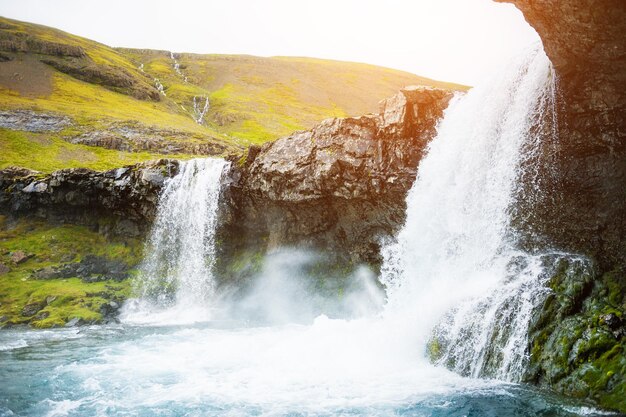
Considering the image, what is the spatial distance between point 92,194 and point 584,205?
4000 centimetres

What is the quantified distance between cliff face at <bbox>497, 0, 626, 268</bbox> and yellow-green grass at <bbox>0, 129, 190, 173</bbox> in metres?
47.8

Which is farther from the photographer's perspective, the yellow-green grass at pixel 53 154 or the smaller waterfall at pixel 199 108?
the smaller waterfall at pixel 199 108

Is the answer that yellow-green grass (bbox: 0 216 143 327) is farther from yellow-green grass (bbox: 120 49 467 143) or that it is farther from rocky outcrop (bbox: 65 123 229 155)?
yellow-green grass (bbox: 120 49 467 143)


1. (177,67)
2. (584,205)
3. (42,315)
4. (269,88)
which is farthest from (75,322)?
(177,67)

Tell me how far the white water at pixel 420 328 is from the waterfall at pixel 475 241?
7cm

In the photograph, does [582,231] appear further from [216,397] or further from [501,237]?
[216,397]

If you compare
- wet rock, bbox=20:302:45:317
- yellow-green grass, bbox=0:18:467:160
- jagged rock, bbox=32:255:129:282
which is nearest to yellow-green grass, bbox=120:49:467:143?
yellow-green grass, bbox=0:18:467:160

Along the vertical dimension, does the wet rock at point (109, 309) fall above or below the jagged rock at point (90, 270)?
below

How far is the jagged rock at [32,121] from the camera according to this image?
207ft

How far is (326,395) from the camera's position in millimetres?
15164

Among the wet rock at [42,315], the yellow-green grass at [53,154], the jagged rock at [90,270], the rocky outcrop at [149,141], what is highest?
the rocky outcrop at [149,141]

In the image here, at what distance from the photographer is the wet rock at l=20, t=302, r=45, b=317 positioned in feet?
96.8

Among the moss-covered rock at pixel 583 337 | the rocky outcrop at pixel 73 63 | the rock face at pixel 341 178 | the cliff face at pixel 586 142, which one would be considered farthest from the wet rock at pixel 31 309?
the rocky outcrop at pixel 73 63

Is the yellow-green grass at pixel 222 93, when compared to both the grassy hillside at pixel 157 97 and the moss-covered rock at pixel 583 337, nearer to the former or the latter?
the grassy hillside at pixel 157 97
